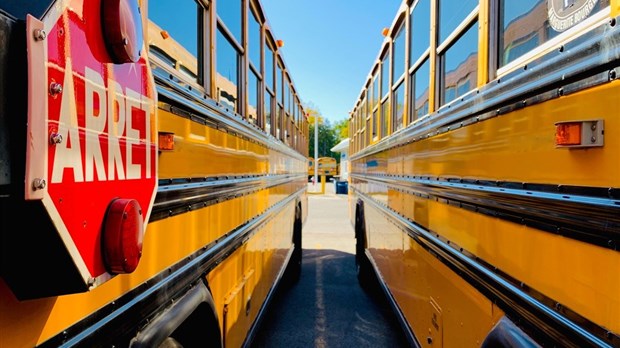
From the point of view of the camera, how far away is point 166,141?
1.35 m

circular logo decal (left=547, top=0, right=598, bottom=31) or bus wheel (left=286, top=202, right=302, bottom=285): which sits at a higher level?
circular logo decal (left=547, top=0, right=598, bottom=31)

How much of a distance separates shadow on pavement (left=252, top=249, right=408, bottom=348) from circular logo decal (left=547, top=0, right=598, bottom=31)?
292 cm

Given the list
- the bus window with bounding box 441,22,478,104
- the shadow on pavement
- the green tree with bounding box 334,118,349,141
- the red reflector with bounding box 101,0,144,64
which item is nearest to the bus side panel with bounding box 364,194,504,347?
the shadow on pavement

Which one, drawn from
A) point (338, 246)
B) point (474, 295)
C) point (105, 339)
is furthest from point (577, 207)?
point (338, 246)

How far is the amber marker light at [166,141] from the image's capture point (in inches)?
52.2

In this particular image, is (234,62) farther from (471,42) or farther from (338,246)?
(338,246)

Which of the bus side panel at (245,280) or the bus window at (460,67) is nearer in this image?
the bus window at (460,67)

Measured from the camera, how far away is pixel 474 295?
66.4 inches

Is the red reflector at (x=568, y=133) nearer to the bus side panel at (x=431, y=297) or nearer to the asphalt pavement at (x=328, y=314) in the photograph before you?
the bus side panel at (x=431, y=297)

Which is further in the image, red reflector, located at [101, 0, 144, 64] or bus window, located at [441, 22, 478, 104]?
bus window, located at [441, 22, 478, 104]

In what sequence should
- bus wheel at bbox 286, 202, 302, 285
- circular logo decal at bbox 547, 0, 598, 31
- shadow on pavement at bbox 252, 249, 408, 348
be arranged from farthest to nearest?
bus wheel at bbox 286, 202, 302, 285 < shadow on pavement at bbox 252, 249, 408, 348 < circular logo decal at bbox 547, 0, 598, 31

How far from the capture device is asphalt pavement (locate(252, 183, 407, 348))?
3.63 m

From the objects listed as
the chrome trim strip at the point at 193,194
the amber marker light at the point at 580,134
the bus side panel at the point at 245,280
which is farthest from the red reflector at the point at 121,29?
the bus side panel at the point at 245,280

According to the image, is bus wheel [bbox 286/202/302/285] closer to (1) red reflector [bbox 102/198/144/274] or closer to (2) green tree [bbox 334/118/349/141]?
(1) red reflector [bbox 102/198/144/274]
